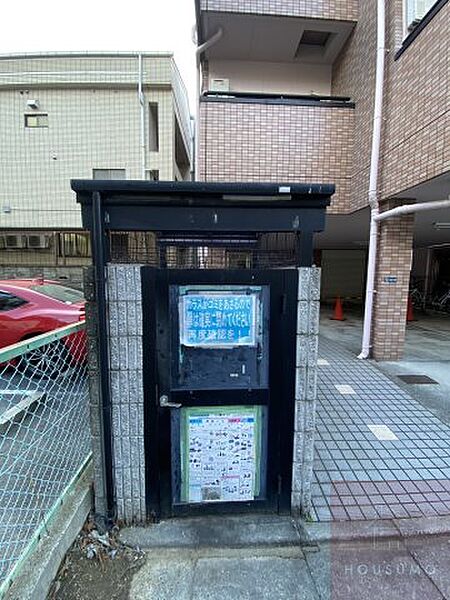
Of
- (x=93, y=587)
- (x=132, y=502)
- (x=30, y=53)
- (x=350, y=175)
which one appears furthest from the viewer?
(x=30, y=53)

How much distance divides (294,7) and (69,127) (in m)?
10.8

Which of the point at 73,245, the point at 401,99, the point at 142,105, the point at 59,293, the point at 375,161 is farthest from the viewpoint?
the point at 73,245

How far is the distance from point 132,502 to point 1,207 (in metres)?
15.3

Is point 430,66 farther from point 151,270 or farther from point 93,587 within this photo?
point 93,587

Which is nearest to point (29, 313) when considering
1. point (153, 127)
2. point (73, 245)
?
point (73, 245)

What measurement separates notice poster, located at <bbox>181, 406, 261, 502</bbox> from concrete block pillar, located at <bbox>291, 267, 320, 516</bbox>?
0.87 ft

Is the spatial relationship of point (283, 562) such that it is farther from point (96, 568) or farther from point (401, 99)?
point (401, 99)

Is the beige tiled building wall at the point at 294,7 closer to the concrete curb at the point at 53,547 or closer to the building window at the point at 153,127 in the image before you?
the concrete curb at the point at 53,547

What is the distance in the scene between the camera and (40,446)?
296 cm

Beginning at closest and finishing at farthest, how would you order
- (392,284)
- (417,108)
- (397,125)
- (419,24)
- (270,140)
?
1. (419,24)
2. (417,108)
3. (397,125)
4. (392,284)
5. (270,140)

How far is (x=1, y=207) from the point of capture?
1391 cm

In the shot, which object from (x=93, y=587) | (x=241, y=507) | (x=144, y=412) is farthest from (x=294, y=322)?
(x=93, y=587)

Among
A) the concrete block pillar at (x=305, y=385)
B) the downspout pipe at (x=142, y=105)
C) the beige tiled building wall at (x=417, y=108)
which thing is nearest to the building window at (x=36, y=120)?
the downspout pipe at (x=142, y=105)

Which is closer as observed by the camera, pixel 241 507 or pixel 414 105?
pixel 241 507
